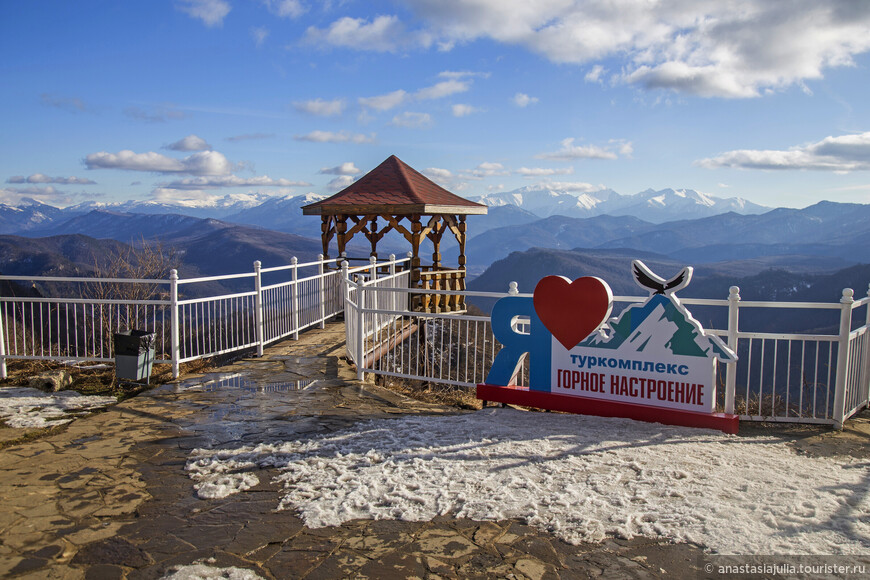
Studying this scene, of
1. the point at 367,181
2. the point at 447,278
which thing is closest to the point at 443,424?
the point at 447,278

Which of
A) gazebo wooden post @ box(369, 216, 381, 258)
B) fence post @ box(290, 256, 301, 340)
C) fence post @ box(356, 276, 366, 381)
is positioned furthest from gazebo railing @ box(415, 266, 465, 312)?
fence post @ box(356, 276, 366, 381)

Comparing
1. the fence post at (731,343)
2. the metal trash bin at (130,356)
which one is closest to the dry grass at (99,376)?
the metal trash bin at (130,356)

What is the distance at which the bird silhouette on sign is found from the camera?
545 centimetres

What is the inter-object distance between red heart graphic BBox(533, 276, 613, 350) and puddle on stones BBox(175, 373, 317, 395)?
306 cm

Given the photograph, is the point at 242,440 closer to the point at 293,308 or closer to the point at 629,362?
the point at 629,362

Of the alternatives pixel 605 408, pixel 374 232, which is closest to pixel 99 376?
pixel 605 408

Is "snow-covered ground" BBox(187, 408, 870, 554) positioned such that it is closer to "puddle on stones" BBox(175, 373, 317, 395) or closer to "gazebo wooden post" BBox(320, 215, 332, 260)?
"puddle on stones" BBox(175, 373, 317, 395)

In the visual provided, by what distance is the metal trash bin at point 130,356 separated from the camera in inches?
278

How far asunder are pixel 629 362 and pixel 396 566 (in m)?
3.37

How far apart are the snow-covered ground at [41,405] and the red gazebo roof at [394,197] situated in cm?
896

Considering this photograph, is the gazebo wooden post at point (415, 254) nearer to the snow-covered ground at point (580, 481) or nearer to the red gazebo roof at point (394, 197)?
the red gazebo roof at point (394, 197)

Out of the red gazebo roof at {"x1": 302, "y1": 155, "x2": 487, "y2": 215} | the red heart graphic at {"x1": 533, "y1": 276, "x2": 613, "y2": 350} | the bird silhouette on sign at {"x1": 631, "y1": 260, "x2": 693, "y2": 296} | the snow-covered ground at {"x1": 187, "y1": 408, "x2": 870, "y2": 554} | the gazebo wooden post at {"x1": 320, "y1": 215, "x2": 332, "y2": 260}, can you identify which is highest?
the red gazebo roof at {"x1": 302, "y1": 155, "x2": 487, "y2": 215}

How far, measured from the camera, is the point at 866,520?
3.54 m

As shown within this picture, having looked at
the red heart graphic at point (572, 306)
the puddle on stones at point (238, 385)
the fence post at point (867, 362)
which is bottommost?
the puddle on stones at point (238, 385)
